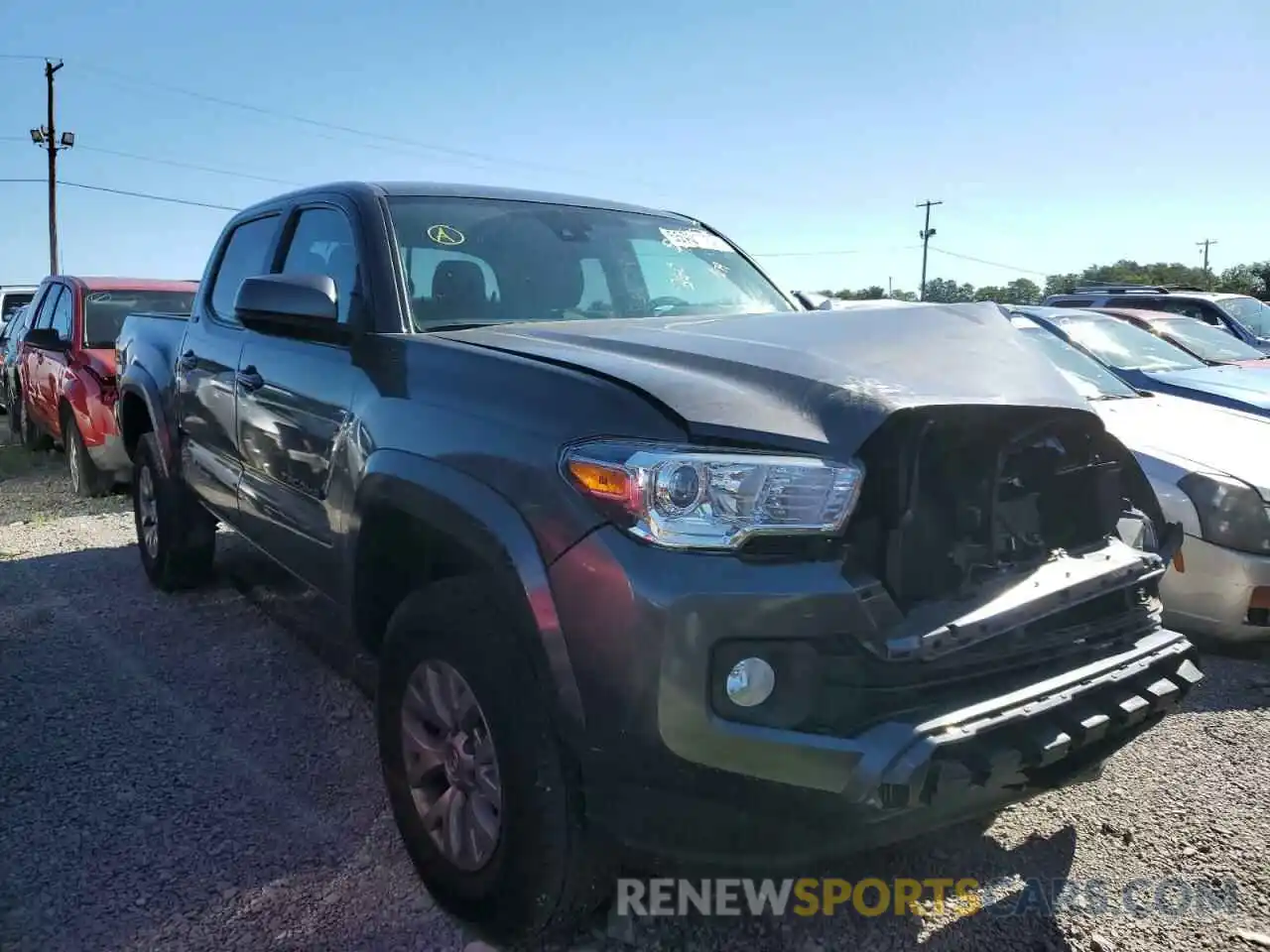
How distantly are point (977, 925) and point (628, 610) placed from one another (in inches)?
53.9

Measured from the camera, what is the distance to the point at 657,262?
3.88 metres

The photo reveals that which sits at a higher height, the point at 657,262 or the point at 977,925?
the point at 657,262

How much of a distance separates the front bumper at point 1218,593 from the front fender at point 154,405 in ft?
15.3

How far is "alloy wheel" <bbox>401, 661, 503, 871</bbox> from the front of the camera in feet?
7.73

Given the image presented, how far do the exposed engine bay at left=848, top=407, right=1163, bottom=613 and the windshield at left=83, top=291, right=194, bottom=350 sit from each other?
720 cm

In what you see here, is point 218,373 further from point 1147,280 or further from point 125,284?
point 1147,280

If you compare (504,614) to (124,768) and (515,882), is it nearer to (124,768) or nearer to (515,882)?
(515,882)

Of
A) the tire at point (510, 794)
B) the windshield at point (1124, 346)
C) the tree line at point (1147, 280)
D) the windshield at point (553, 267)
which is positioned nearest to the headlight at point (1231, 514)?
the windshield at point (553, 267)

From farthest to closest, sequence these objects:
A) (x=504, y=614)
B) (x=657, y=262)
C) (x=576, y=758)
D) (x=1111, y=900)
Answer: (x=657, y=262) → (x=1111, y=900) → (x=504, y=614) → (x=576, y=758)

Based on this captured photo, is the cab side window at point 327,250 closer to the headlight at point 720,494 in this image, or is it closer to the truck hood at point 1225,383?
the headlight at point 720,494

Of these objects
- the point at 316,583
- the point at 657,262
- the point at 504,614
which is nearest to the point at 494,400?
the point at 504,614

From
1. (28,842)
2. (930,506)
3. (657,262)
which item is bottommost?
(28,842)

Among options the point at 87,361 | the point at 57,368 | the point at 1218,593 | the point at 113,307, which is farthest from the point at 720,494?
the point at 57,368

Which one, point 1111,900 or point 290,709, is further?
point 290,709
